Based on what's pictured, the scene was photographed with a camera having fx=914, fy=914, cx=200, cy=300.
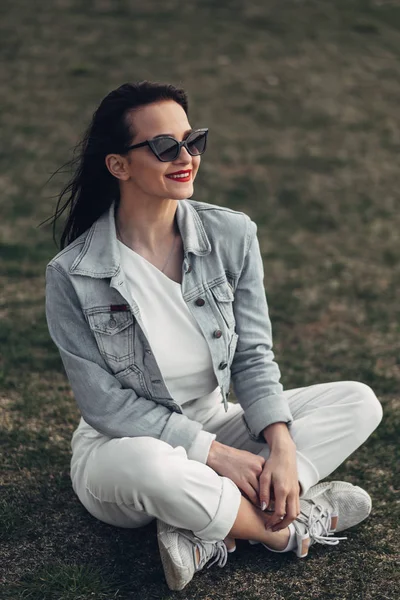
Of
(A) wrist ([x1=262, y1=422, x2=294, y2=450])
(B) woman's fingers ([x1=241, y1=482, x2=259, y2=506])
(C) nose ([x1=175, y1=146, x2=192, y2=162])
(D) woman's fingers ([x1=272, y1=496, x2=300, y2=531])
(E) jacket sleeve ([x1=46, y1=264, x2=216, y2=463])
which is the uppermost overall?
(C) nose ([x1=175, y1=146, x2=192, y2=162])

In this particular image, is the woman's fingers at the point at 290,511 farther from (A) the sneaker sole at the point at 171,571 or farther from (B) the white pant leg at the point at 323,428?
(A) the sneaker sole at the point at 171,571

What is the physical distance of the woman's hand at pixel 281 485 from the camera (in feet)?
9.97

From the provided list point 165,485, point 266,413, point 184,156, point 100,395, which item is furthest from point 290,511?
point 184,156

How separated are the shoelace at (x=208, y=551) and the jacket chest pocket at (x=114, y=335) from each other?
617mm

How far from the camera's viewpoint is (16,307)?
5.49 m

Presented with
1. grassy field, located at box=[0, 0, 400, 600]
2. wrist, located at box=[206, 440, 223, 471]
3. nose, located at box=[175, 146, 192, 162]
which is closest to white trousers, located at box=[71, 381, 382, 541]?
wrist, located at box=[206, 440, 223, 471]

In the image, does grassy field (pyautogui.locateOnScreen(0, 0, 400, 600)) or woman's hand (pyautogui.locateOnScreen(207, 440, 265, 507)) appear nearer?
woman's hand (pyautogui.locateOnScreen(207, 440, 265, 507))

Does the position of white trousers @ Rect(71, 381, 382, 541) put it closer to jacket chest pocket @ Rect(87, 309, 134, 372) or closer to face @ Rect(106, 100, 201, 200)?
jacket chest pocket @ Rect(87, 309, 134, 372)

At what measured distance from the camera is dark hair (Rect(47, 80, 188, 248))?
3096 mm

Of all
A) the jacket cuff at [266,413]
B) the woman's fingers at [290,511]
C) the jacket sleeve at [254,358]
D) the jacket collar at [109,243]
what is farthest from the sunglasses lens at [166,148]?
the woman's fingers at [290,511]

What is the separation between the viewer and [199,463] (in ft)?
9.71

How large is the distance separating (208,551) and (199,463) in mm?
348

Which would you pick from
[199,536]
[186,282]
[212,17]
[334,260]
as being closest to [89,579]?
[199,536]

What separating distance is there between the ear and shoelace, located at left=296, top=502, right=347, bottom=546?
136 centimetres
